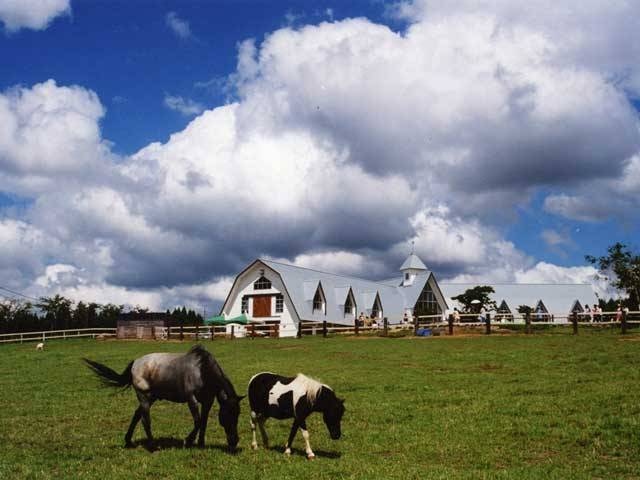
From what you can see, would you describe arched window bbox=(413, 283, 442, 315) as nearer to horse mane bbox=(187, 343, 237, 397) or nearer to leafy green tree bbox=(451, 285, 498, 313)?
leafy green tree bbox=(451, 285, 498, 313)

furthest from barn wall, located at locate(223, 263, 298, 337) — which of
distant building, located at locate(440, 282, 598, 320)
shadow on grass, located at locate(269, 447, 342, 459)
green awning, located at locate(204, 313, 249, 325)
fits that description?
shadow on grass, located at locate(269, 447, 342, 459)

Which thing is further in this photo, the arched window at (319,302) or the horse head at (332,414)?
the arched window at (319,302)

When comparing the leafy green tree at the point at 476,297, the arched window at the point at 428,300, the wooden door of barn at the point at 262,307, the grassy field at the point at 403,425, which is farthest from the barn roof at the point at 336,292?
the grassy field at the point at 403,425

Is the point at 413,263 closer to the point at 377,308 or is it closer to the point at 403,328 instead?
the point at 377,308

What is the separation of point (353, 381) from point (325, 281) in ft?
161

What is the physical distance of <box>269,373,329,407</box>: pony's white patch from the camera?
442 inches

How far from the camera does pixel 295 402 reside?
11227mm

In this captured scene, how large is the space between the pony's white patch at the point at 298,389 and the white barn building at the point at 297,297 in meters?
47.2

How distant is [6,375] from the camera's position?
28516mm

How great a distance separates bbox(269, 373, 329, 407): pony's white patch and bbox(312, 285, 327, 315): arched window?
5500cm

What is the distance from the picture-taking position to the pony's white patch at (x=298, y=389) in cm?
1122

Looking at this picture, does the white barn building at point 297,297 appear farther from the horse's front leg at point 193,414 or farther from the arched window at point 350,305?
the horse's front leg at point 193,414

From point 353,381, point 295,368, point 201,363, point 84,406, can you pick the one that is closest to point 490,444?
point 201,363

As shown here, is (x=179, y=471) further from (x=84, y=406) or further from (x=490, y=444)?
(x=84, y=406)
